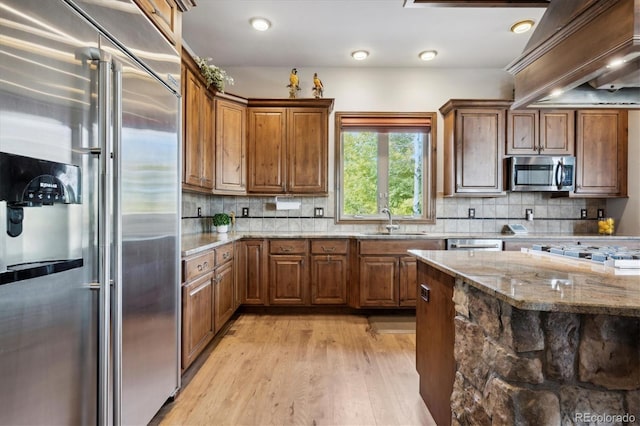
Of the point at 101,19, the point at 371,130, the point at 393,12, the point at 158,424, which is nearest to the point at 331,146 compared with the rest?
the point at 371,130

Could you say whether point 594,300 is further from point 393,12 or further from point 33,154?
point 393,12

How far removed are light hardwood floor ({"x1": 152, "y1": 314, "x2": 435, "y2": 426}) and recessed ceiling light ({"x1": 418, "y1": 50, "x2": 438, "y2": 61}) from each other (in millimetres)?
3063

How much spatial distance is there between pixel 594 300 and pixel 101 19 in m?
1.88

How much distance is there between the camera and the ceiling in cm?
272

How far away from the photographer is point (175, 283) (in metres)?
1.80

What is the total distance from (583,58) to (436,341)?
1.36 meters

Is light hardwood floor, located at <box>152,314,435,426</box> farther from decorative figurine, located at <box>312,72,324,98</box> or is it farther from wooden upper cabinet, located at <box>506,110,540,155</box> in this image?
decorative figurine, located at <box>312,72,324,98</box>

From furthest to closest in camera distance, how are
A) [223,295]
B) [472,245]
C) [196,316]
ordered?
[472,245] < [223,295] < [196,316]

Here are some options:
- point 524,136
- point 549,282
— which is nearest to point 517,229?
point 524,136

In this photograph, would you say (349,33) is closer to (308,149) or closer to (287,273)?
(308,149)

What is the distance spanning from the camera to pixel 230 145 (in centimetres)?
344

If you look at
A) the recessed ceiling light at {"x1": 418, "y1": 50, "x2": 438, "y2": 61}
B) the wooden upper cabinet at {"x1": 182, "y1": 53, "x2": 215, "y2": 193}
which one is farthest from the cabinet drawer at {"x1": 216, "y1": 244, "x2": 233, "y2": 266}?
the recessed ceiling light at {"x1": 418, "y1": 50, "x2": 438, "y2": 61}

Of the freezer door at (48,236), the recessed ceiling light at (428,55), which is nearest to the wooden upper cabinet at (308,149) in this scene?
the recessed ceiling light at (428,55)

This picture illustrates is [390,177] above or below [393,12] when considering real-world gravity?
below
